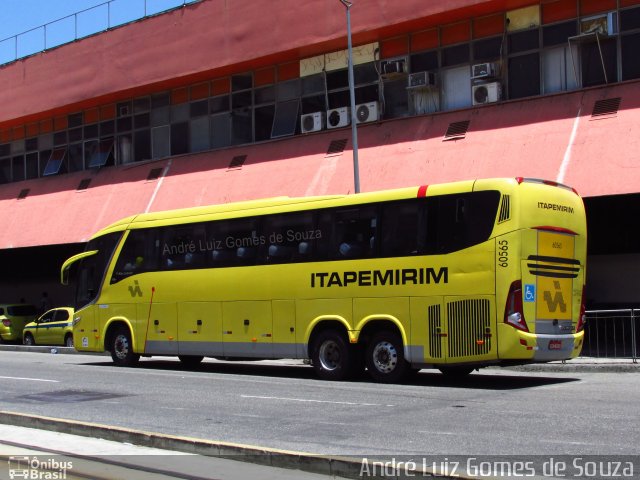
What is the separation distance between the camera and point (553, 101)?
23.4 metres

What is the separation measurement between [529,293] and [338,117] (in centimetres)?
1535

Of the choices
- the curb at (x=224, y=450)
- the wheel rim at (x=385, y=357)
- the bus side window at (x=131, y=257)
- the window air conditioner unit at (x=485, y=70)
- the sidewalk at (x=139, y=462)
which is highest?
the window air conditioner unit at (x=485, y=70)

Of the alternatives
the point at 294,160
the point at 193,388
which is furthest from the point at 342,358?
the point at 294,160

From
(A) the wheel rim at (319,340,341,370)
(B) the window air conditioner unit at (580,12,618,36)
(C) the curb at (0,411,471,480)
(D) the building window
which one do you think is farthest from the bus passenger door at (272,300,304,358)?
(D) the building window

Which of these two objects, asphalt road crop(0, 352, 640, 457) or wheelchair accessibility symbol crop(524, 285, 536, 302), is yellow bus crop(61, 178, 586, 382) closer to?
wheelchair accessibility symbol crop(524, 285, 536, 302)

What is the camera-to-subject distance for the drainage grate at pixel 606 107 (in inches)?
A: 862

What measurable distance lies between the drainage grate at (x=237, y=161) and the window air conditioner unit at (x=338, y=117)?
3.48 m

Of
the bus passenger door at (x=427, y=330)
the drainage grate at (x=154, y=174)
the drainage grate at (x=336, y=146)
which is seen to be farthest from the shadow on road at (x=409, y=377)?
the drainage grate at (x=154, y=174)

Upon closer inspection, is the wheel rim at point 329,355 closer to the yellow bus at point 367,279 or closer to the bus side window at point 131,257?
the yellow bus at point 367,279

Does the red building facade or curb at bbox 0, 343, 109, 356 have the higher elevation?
the red building facade

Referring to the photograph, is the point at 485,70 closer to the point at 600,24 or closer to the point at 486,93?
the point at 486,93

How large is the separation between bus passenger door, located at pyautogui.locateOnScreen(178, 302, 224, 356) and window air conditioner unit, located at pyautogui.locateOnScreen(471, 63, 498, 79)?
11525 millimetres

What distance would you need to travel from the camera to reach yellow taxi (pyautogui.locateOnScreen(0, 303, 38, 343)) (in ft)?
119

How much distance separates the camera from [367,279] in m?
16.2
